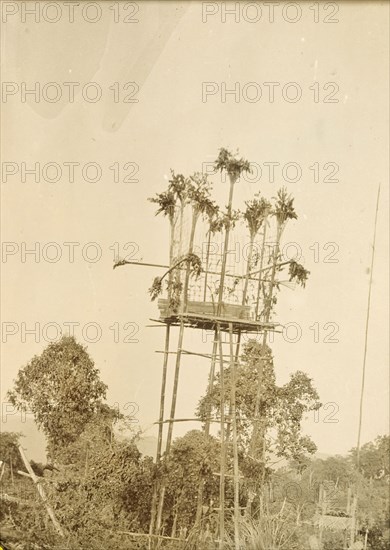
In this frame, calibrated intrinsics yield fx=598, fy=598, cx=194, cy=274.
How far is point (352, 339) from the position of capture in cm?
1622

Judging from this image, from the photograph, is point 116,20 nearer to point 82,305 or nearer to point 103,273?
point 103,273

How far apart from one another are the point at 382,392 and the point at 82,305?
311 inches

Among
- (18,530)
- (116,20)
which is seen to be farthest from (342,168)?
(18,530)

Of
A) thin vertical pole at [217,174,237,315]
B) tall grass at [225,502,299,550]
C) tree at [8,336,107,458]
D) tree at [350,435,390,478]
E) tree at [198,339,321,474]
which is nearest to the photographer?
tall grass at [225,502,299,550]

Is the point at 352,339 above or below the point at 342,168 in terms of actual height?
below

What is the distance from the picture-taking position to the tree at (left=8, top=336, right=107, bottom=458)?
61.9 feet

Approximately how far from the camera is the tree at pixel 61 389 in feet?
61.9

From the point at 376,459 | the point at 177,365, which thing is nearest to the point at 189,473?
the point at 177,365

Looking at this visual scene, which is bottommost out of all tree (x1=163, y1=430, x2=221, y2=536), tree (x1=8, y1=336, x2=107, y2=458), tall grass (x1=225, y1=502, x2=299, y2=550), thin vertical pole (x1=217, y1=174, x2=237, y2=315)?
tall grass (x1=225, y1=502, x2=299, y2=550)

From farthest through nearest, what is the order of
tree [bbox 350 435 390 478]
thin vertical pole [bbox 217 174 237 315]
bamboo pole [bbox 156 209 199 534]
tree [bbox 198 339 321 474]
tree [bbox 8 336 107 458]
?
tree [bbox 350 435 390 478], tree [bbox 8 336 107 458], tree [bbox 198 339 321 474], thin vertical pole [bbox 217 174 237 315], bamboo pole [bbox 156 209 199 534]

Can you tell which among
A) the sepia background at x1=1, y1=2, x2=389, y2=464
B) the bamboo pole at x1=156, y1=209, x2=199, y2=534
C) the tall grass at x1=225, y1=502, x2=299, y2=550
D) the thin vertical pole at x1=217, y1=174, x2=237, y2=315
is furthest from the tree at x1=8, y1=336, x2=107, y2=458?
the tall grass at x1=225, y1=502, x2=299, y2=550

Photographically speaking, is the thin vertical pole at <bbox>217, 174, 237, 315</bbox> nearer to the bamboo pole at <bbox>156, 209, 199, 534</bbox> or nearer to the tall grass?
the bamboo pole at <bbox>156, 209, 199, 534</bbox>

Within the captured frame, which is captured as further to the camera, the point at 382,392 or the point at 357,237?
the point at 382,392

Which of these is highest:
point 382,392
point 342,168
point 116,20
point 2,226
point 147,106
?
point 116,20
